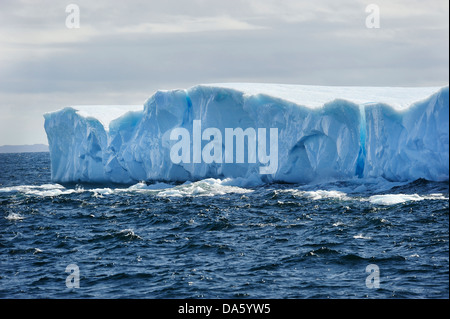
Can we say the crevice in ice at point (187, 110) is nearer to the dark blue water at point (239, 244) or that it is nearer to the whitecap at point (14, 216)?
the dark blue water at point (239, 244)

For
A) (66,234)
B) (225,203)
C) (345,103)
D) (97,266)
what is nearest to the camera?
(97,266)

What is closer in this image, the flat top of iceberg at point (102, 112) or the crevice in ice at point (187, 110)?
the crevice in ice at point (187, 110)

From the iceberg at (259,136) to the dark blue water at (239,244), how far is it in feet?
3.78

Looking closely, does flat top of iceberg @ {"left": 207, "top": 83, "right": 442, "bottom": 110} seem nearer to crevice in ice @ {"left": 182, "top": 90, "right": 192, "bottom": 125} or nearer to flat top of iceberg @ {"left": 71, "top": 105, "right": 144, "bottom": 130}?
crevice in ice @ {"left": 182, "top": 90, "right": 192, "bottom": 125}

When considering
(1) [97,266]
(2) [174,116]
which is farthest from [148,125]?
(1) [97,266]

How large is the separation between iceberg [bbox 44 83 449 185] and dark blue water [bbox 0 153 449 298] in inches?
45.3

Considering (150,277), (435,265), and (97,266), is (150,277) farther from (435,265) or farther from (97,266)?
(435,265)

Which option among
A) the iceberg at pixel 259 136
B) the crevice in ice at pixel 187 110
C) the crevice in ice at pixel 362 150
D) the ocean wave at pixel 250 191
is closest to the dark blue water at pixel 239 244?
the ocean wave at pixel 250 191

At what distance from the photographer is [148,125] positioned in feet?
102

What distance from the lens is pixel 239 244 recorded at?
1595cm

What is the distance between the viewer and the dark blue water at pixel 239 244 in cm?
1224

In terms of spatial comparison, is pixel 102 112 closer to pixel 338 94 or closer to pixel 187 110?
pixel 187 110

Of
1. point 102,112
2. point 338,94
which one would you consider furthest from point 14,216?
point 338,94
